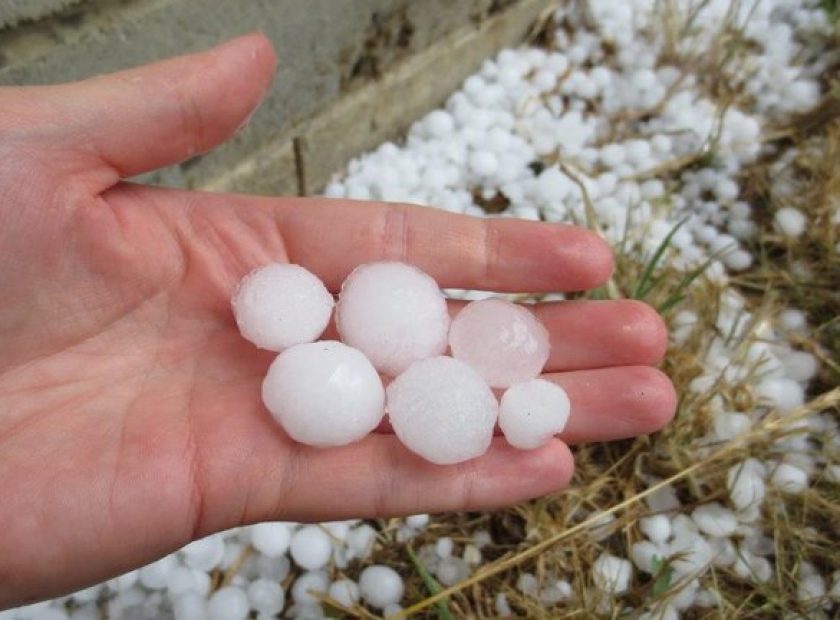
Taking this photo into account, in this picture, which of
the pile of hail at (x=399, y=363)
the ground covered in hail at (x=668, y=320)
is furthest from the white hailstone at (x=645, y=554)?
the pile of hail at (x=399, y=363)

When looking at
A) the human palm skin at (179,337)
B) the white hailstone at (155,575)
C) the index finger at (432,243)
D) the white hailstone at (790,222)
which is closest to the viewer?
the human palm skin at (179,337)

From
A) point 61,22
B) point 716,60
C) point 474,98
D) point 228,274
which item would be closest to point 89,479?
→ point 228,274

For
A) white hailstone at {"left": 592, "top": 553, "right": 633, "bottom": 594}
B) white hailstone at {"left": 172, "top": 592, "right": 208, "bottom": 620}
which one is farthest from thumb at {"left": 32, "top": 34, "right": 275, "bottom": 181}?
white hailstone at {"left": 592, "top": 553, "right": 633, "bottom": 594}

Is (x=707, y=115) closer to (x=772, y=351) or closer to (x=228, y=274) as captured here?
(x=772, y=351)

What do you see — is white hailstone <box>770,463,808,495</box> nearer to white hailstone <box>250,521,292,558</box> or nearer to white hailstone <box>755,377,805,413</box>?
white hailstone <box>755,377,805,413</box>

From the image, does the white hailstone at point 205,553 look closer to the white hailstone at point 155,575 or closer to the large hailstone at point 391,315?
the white hailstone at point 155,575

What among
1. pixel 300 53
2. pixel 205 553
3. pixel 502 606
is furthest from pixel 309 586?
pixel 300 53
